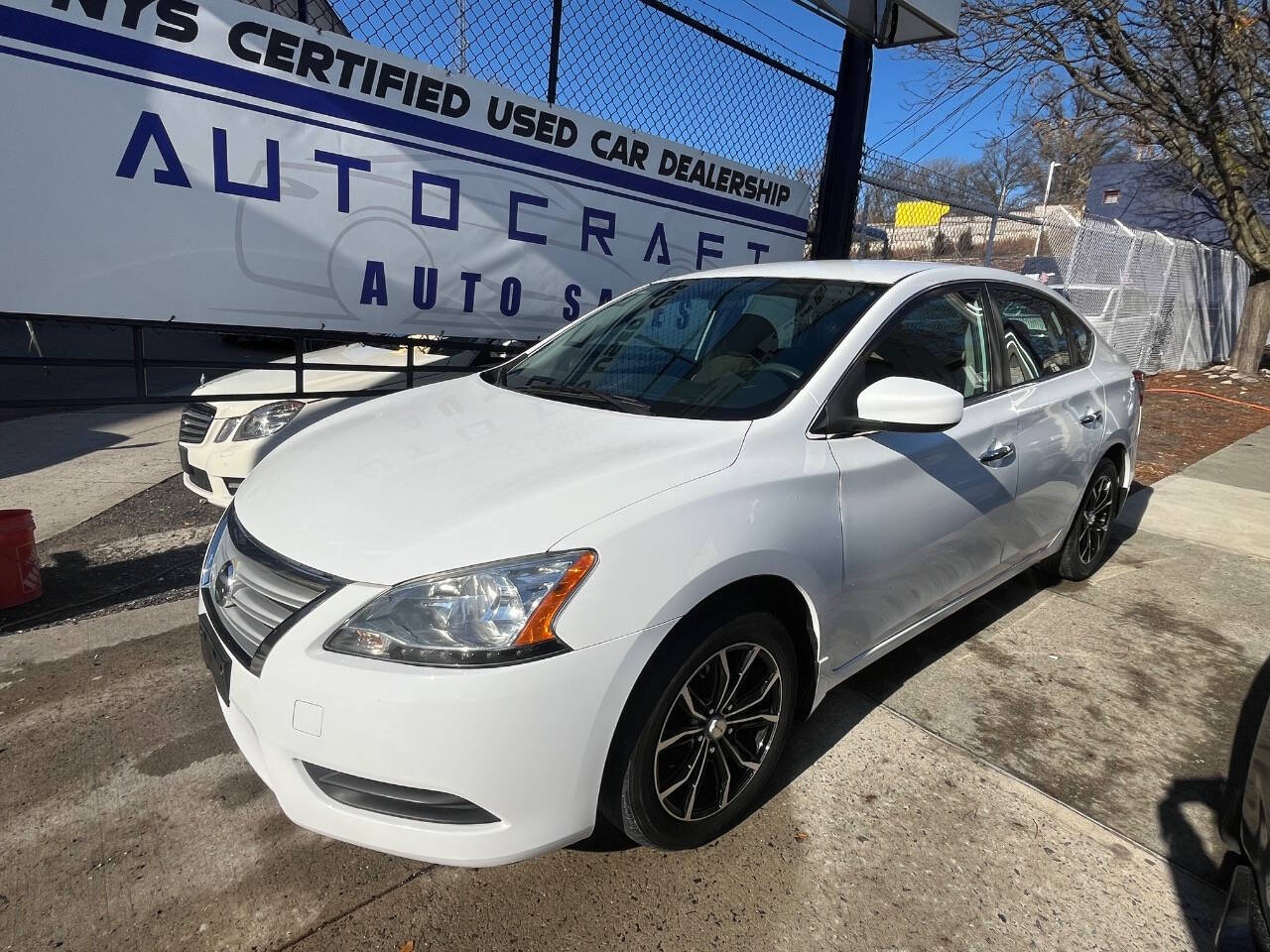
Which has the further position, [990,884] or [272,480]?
[272,480]

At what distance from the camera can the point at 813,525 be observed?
2.25 m

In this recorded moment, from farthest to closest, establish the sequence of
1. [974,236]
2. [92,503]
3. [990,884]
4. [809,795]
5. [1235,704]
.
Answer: [974,236] → [92,503] → [1235,704] → [809,795] → [990,884]

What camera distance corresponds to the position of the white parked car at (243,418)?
422cm

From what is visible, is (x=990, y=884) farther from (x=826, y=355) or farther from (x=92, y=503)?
(x=92, y=503)

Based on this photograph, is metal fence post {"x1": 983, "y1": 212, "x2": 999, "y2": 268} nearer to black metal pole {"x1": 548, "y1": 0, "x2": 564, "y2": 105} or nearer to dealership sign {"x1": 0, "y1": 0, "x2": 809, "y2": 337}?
dealership sign {"x1": 0, "y1": 0, "x2": 809, "y2": 337}

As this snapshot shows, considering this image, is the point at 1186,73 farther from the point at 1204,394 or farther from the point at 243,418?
the point at 243,418

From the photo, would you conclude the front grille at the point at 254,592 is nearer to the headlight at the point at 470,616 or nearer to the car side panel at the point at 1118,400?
the headlight at the point at 470,616

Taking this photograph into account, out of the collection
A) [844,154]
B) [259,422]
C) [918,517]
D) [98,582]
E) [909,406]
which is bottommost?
[98,582]

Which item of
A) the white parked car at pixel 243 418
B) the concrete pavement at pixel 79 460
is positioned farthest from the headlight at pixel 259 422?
the concrete pavement at pixel 79 460

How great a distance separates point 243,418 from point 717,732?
335 cm

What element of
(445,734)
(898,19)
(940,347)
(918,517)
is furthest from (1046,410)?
(898,19)

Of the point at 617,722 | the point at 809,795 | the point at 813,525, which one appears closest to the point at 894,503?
the point at 813,525

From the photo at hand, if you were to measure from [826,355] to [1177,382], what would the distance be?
1339 centimetres

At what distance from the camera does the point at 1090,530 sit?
13.8 feet
